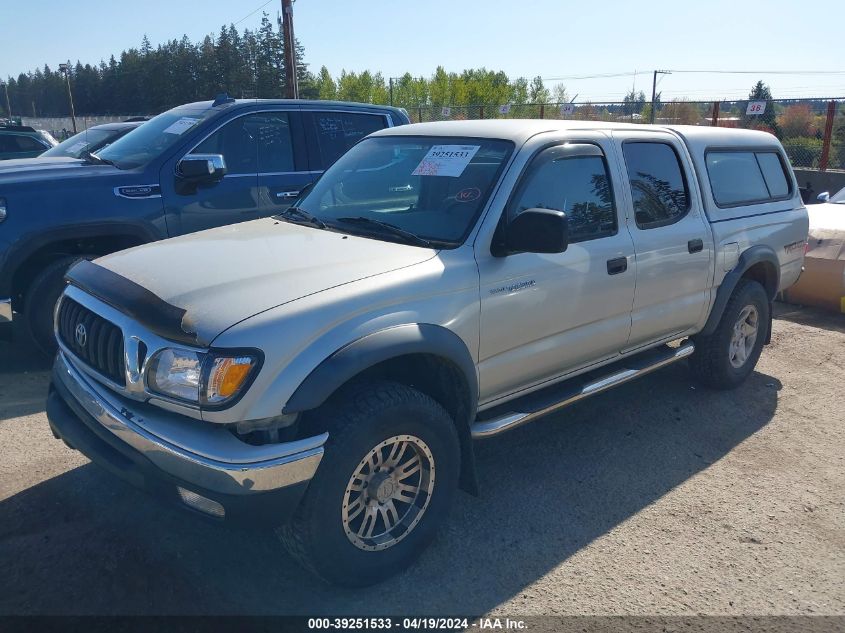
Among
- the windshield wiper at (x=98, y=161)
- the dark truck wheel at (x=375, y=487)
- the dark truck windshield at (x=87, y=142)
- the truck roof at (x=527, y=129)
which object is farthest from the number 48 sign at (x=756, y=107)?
the dark truck wheel at (x=375, y=487)

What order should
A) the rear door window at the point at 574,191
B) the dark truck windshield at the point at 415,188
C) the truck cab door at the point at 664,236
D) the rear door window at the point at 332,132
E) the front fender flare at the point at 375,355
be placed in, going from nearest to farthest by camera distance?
the front fender flare at the point at 375,355 < the dark truck windshield at the point at 415,188 < the rear door window at the point at 574,191 < the truck cab door at the point at 664,236 < the rear door window at the point at 332,132

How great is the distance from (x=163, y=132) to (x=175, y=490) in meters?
4.26

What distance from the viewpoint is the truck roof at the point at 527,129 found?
3725 millimetres

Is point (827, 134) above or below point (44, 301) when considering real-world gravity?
above

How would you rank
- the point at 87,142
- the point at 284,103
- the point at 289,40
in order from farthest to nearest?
the point at 289,40
the point at 87,142
the point at 284,103

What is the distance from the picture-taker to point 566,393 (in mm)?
3816

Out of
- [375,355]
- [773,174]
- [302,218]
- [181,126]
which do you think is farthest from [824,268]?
[181,126]

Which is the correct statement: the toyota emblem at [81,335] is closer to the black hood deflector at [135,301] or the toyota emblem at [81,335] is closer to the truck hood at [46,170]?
the black hood deflector at [135,301]

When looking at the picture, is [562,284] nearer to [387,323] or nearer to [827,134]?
[387,323]

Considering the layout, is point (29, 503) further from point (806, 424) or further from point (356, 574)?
point (806, 424)

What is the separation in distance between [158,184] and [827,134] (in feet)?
40.4

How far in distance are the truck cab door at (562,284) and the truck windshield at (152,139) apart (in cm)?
350

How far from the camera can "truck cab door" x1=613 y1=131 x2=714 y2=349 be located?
4.14 meters

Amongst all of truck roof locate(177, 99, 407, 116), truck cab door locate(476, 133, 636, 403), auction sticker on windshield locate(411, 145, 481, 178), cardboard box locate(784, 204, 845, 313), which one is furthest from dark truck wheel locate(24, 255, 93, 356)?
cardboard box locate(784, 204, 845, 313)
